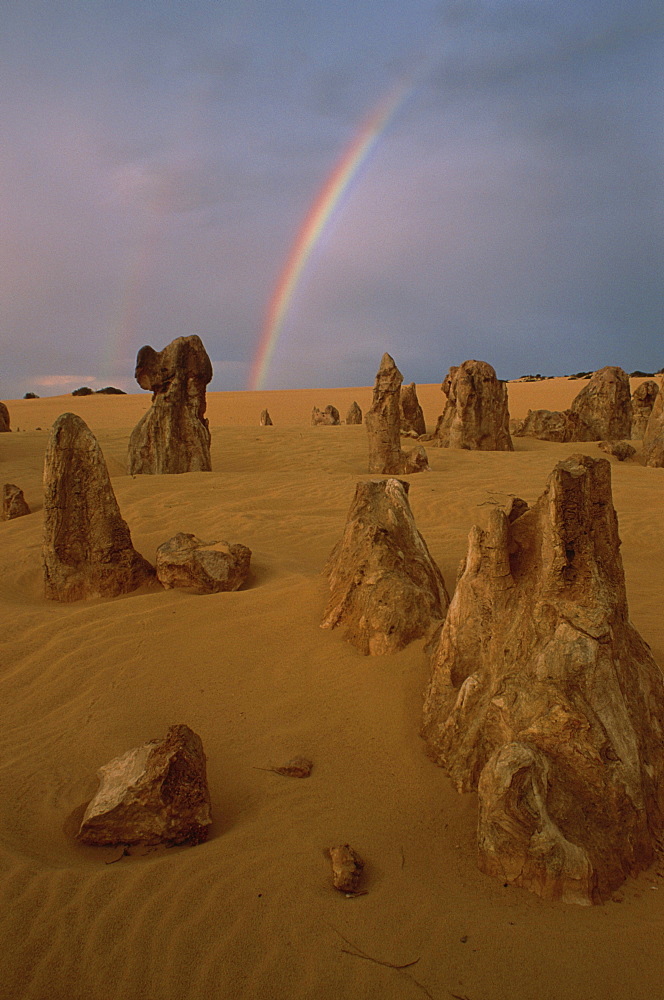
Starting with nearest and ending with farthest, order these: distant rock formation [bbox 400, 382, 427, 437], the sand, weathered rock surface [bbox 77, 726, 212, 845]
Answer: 1. the sand
2. weathered rock surface [bbox 77, 726, 212, 845]
3. distant rock formation [bbox 400, 382, 427, 437]

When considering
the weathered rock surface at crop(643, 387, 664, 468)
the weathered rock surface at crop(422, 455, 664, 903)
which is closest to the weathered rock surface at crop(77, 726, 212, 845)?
the weathered rock surface at crop(422, 455, 664, 903)

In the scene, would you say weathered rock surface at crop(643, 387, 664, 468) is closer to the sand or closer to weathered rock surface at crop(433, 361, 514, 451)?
weathered rock surface at crop(433, 361, 514, 451)

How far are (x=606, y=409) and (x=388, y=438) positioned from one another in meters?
10.2

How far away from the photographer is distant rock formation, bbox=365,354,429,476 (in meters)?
13.8

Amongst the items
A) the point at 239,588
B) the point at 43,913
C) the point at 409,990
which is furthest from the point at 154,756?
the point at 239,588

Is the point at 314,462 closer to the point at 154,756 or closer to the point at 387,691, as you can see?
the point at 387,691

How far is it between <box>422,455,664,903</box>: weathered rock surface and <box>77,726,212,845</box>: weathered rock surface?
1316 millimetres

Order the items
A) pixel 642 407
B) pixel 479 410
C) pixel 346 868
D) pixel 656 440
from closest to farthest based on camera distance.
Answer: pixel 346 868 < pixel 656 440 < pixel 479 410 < pixel 642 407

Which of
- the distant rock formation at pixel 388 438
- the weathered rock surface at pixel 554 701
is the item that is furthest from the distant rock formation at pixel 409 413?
the weathered rock surface at pixel 554 701

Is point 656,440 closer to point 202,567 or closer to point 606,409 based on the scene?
point 606,409

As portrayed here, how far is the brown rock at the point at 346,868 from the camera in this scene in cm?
251

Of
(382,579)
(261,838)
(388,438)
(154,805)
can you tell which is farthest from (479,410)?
(154,805)

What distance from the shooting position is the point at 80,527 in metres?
6.40

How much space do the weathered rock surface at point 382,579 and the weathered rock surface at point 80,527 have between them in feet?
7.35
